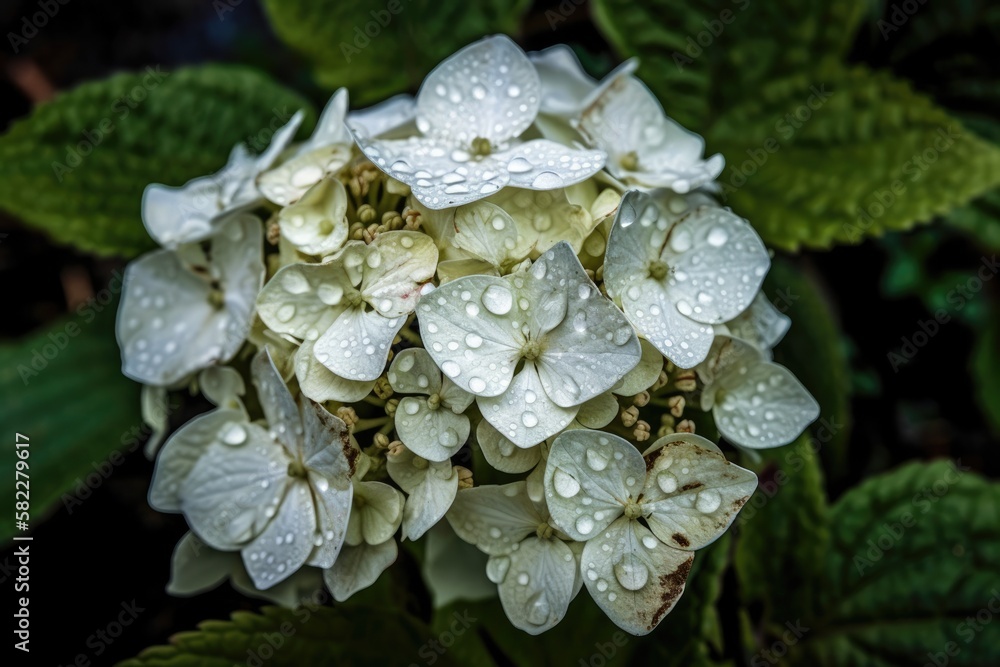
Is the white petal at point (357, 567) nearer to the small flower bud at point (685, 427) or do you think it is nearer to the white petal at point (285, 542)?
A: the white petal at point (285, 542)

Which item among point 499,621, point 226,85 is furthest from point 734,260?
point 226,85

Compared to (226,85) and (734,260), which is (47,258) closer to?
(226,85)

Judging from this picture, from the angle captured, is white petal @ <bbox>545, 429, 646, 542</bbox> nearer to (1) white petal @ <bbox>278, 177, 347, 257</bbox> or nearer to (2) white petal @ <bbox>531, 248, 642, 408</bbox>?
(2) white petal @ <bbox>531, 248, 642, 408</bbox>

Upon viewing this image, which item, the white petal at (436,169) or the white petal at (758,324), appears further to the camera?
the white petal at (758,324)

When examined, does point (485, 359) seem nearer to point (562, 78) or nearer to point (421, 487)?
point (421, 487)

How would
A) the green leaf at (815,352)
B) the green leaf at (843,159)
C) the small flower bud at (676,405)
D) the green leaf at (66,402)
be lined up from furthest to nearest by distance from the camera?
the green leaf at (815,352) < the green leaf at (66,402) < the green leaf at (843,159) < the small flower bud at (676,405)

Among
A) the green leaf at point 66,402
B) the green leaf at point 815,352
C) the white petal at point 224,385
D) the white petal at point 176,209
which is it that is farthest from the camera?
the green leaf at point 815,352

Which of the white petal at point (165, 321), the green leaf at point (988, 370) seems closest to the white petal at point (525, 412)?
the white petal at point (165, 321)
